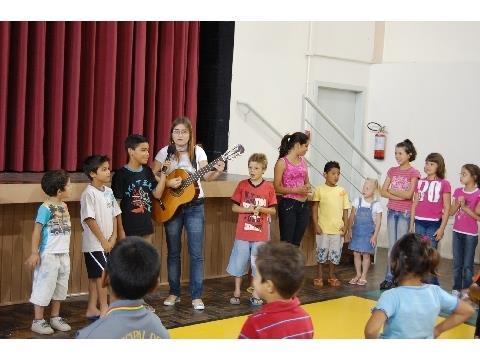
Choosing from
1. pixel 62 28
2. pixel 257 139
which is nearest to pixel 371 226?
pixel 257 139

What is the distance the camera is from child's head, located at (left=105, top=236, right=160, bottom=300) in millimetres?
2293

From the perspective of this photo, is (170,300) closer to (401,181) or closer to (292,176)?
(292,176)

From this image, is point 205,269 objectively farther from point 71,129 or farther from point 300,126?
point 300,126

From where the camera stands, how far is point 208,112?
7.35 metres

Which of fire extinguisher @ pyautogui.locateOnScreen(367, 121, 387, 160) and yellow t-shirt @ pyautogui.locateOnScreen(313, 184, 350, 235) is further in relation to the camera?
fire extinguisher @ pyautogui.locateOnScreen(367, 121, 387, 160)

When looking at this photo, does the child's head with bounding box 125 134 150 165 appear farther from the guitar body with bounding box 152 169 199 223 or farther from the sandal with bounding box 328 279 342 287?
the sandal with bounding box 328 279 342 287

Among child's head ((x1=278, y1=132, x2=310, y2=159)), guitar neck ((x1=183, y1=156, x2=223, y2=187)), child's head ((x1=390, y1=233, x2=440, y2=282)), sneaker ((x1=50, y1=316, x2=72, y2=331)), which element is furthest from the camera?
child's head ((x1=278, y1=132, x2=310, y2=159))

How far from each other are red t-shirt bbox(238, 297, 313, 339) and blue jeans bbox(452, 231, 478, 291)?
12.3 ft

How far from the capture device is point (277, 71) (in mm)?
7824

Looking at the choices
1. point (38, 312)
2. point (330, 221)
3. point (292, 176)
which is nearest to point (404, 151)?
point (330, 221)

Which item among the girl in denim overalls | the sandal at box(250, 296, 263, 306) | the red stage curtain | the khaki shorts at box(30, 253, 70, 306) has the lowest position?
the sandal at box(250, 296, 263, 306)

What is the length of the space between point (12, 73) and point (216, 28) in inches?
87.1

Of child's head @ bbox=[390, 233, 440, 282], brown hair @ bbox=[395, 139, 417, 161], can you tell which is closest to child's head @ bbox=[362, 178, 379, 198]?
brown hair @ bbox=[395, 139, 417, 161]

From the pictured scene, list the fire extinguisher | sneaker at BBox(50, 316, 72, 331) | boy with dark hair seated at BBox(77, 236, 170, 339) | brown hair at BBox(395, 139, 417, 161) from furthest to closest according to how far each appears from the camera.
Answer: the fire extinguisher → brown hair at BBox(395, 139, 417, 161) → sneaker at BBox(50, 316, 72, 331) → boy with dark hair seated at BBox(77, 236, 170, 339)
